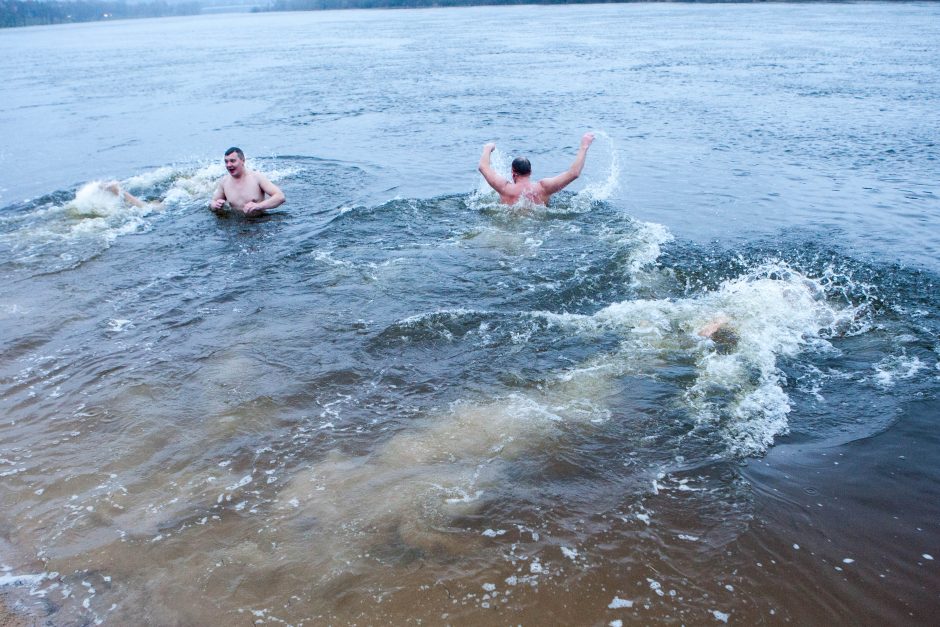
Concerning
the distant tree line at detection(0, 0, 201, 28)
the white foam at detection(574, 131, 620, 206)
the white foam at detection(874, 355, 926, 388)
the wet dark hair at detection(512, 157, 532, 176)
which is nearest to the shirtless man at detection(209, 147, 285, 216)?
the wet dark hair at detection(512, 157, 532, 176)

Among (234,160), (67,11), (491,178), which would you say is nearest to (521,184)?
(491,178)

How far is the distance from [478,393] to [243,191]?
644 cm

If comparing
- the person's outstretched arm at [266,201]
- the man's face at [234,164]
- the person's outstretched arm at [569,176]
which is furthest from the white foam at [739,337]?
the man's face at [234,164]

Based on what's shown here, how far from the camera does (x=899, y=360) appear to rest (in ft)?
18.2

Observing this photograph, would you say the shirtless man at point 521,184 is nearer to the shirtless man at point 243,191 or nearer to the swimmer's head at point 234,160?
the shirtless man at point 243,191

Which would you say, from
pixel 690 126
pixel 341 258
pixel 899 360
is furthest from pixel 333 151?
pixel 899 360

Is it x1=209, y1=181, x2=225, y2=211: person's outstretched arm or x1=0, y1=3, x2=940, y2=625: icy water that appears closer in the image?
x1=0, y1=3, x2=940, y2=625: icy water

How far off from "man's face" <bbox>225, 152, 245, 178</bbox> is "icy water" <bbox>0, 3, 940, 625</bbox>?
0.75 metres

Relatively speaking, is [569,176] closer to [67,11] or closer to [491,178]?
[491,178]

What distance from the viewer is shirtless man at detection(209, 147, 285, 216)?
9859 millimetres

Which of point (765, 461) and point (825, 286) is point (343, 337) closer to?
point (765, 461)

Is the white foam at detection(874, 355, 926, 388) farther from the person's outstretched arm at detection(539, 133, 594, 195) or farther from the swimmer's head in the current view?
the swimmer's head

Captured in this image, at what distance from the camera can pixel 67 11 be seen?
4690 inches

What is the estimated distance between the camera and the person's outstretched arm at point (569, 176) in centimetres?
867
